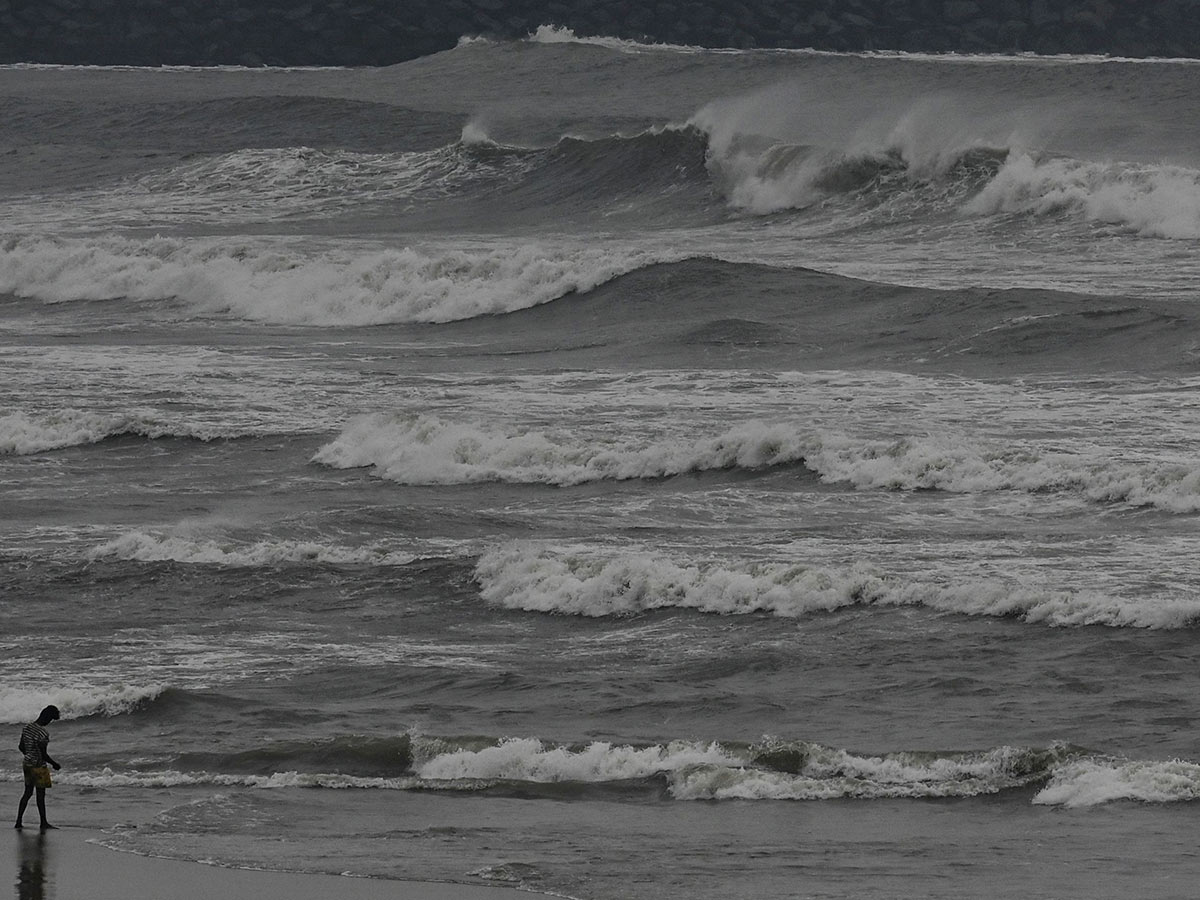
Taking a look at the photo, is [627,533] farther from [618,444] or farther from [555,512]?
[618,444]

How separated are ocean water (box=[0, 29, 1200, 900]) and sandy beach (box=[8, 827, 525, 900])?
0.19m

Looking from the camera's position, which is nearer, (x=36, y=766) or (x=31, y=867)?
(x=31, y=867)

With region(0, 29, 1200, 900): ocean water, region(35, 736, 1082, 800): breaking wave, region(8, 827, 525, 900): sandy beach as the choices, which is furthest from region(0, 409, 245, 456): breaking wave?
region(8, 827, 525, 900): sandy beach

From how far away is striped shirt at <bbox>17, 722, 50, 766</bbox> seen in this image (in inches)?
422

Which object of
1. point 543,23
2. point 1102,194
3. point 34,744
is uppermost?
point 543,23

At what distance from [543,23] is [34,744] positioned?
77.4 meters

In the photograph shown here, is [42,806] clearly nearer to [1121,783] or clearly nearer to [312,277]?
[1121,783]

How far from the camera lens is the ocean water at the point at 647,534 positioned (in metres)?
10.7

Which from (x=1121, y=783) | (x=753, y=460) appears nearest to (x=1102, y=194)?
(x=753, y=460)

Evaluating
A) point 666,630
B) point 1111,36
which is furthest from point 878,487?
point 1111,36

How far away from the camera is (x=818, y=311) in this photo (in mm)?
27250

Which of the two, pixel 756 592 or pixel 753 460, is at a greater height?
pixel 753 460

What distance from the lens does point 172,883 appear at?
9.60 m

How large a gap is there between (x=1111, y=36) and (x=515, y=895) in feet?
257
